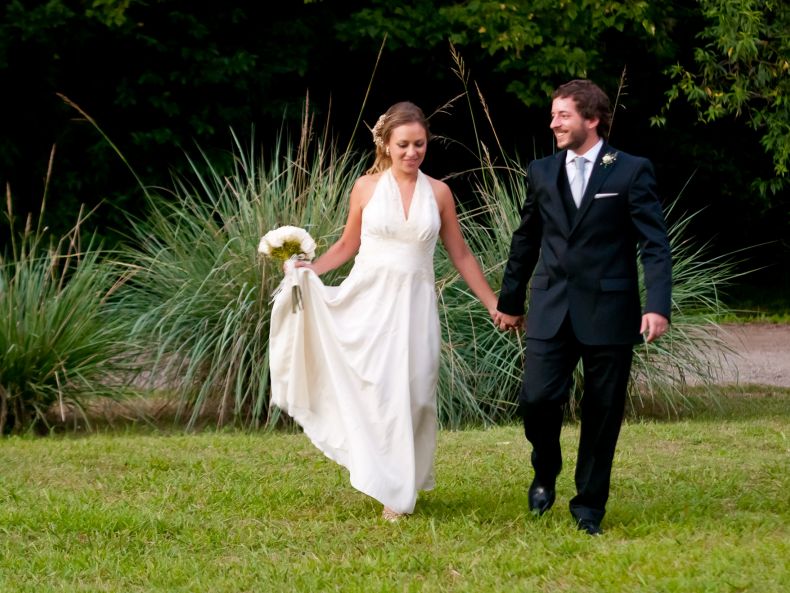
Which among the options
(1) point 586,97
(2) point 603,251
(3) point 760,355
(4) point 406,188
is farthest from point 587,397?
(3) point 760,355

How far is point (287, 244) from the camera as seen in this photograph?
5.97 meters

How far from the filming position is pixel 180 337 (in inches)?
368

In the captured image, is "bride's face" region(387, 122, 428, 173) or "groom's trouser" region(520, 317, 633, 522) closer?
"groom's trouser" region(520, 317, 633, 522)

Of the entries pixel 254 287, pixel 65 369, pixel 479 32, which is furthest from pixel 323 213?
pixel 479 32

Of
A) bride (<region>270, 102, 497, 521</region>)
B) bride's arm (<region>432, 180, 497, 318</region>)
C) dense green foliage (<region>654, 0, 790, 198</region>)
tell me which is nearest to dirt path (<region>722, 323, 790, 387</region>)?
dense green foliage (<region>654, 0, 790, 198</region>)

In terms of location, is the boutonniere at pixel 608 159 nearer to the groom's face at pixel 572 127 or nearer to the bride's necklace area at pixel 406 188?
the groom's face at pixel 572 127

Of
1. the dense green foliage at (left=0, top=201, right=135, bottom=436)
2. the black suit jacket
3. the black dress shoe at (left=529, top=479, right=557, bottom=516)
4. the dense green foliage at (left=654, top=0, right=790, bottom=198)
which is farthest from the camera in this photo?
the dense green foliage at (left=654, top=0, right=790, bottom=198)

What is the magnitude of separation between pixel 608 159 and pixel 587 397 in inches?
37.2

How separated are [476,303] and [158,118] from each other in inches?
304

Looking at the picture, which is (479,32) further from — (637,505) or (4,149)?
(637,505)

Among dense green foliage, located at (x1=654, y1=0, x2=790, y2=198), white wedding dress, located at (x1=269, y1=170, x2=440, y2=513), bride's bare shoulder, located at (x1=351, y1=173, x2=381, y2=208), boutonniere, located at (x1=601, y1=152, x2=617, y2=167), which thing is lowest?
white wedding dress, located at (x1=269, y1=170, x2=440, y2=513)

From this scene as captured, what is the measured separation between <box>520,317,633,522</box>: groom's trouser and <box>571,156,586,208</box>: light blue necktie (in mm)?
480

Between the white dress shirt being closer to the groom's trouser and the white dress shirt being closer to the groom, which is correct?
the groom

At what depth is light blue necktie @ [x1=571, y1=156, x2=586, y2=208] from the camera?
5.32m
